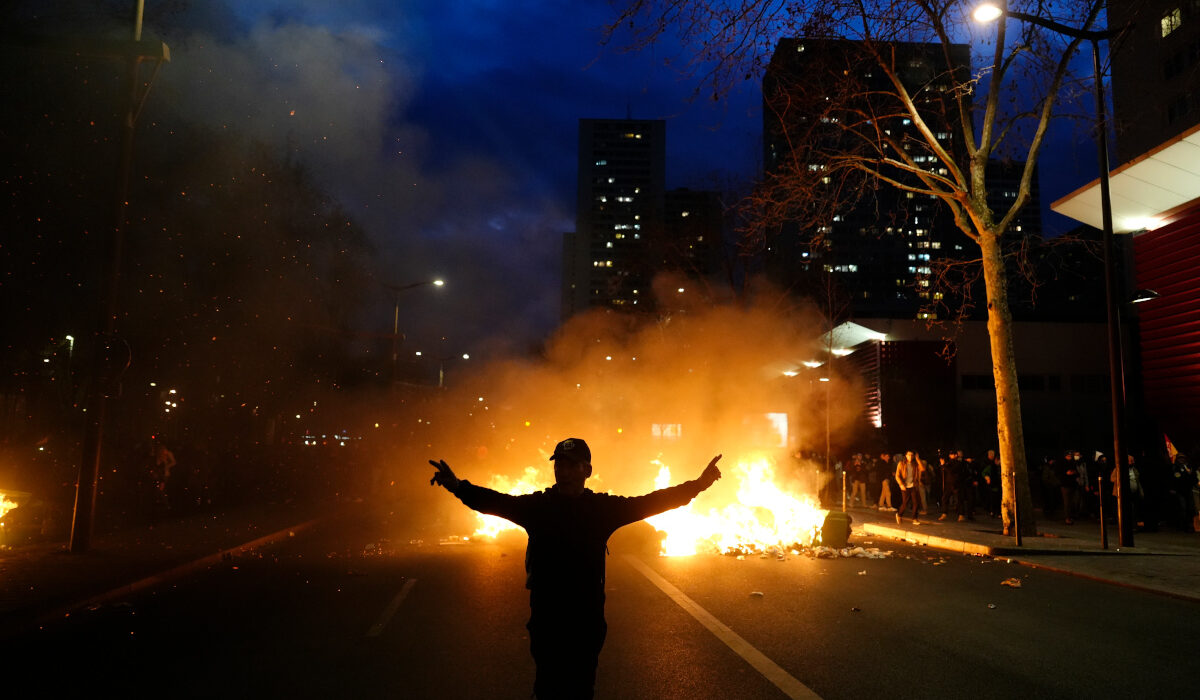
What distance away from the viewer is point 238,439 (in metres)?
24.9

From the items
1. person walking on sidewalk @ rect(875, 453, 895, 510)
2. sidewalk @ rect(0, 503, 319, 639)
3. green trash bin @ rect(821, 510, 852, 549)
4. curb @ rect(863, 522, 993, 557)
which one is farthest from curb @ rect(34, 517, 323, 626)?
person walking on sidewalk @ rect(875, 453, 895, 510)

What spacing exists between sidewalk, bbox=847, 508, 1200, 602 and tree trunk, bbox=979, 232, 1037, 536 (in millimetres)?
611

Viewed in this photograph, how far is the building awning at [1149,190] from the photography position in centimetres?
1662

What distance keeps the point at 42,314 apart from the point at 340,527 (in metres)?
7.32

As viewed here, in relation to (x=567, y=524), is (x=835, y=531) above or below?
below

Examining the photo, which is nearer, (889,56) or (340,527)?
(889,56)

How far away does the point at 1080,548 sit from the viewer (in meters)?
12.7

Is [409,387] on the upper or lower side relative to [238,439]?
upper

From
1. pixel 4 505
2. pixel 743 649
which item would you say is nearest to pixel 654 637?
pixel 743 649

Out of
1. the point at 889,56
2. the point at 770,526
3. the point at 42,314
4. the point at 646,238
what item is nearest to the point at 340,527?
the point at 42,314

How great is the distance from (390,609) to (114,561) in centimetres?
487

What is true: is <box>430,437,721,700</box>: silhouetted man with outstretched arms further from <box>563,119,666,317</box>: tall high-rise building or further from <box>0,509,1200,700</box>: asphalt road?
<box>563,119,666,317</box>: tall high-rise building

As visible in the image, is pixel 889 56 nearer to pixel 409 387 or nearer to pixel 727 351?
pixel 727 351

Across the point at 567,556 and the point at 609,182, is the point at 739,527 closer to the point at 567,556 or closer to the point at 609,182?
the point at 567,556
